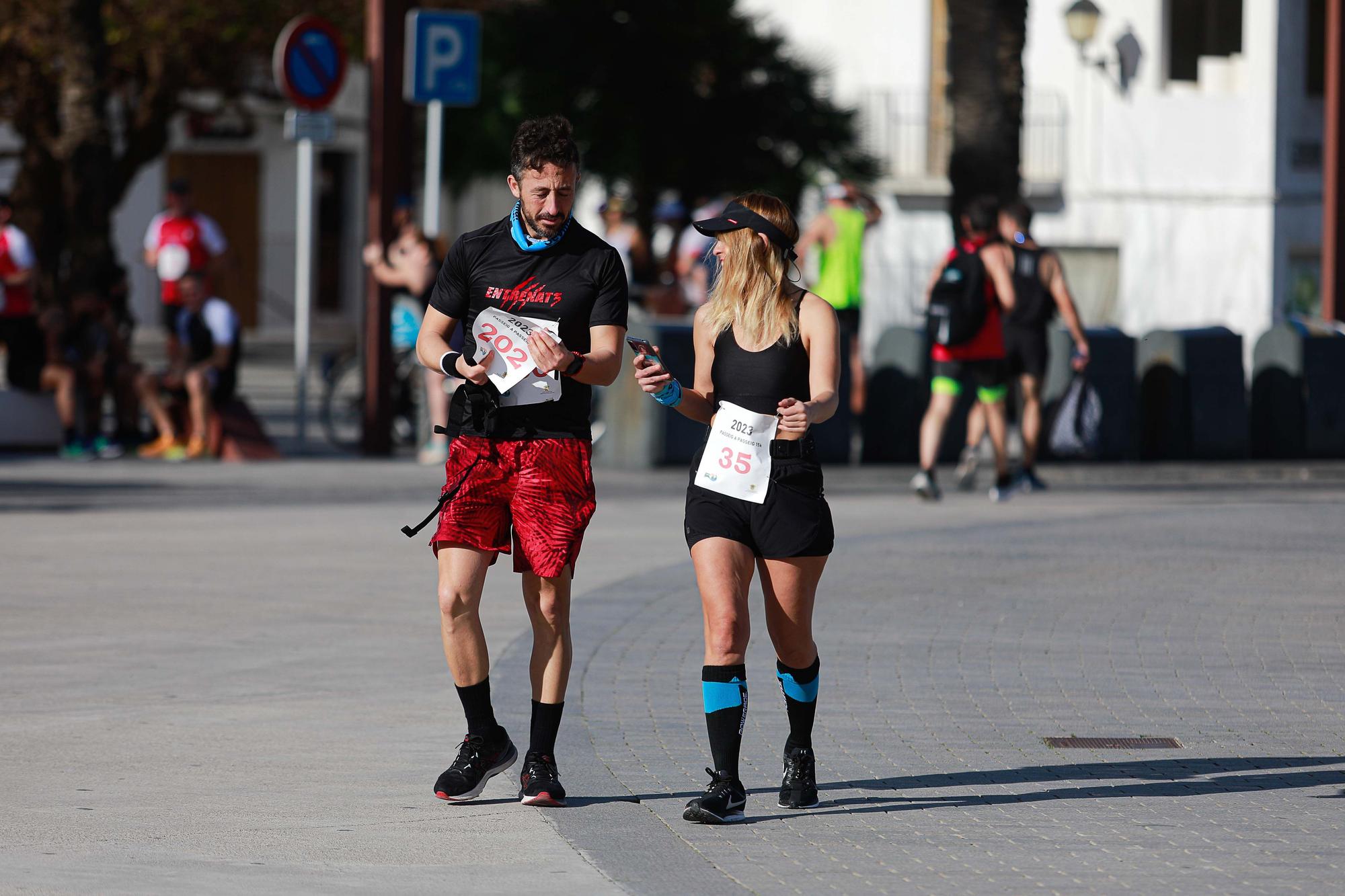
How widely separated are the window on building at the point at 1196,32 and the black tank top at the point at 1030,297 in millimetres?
16916

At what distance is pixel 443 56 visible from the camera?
55.2ft

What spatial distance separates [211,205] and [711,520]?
33253 millimetres

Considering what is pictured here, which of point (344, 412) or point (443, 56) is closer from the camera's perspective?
point (443, 56)

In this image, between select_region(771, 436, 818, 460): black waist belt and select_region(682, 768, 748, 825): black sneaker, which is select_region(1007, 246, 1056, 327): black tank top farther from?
select_region(682, 768, 748, 825): black sneaker

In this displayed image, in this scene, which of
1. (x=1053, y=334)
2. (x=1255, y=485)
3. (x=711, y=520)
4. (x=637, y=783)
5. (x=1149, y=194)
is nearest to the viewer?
(x=711, y=520)


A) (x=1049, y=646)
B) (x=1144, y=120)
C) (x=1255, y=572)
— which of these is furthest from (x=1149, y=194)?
(x=1049, y=646)

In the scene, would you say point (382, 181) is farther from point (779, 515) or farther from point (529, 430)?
point (779, 515)

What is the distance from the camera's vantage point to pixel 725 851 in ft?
18.8

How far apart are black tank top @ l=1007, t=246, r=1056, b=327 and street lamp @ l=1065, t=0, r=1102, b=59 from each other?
14.6 metres

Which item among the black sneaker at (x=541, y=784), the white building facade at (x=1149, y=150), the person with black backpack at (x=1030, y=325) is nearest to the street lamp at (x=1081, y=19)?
the white building facade at (x=1149, y=150)

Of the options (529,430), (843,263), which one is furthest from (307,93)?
(529,430)

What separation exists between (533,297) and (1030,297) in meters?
8.86

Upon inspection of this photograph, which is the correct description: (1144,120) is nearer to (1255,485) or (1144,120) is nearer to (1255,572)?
(1255,485)

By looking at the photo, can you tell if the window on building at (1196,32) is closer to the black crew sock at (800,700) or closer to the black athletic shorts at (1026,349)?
the black athletic shorts at (1026,349)
